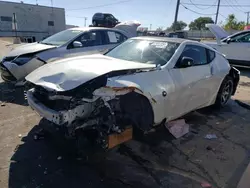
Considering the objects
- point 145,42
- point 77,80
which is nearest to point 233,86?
point 145,42

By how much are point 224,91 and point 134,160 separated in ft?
10.7

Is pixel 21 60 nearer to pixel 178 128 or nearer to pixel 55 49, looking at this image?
pixel 55 49

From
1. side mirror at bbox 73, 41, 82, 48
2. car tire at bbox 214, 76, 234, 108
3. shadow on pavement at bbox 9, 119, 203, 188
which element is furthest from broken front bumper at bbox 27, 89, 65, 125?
car tire at bbox 214, 76, 234, 108

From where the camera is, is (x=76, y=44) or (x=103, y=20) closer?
(x=76, y=44)

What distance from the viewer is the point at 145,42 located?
4.66 m

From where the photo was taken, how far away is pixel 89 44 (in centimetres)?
768

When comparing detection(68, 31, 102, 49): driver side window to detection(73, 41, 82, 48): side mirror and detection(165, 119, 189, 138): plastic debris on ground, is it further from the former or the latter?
detection(165, 119, 189, 138): plastic debris on ground

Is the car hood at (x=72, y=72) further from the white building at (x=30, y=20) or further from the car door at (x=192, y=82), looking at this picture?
the white building at (x=30, y=20)

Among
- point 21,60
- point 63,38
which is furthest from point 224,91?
point 21,60

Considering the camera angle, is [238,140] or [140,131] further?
[238,140]

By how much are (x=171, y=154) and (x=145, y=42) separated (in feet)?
6.92

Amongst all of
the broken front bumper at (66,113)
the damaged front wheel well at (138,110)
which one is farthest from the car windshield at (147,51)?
the broken front bumper at (66,113)

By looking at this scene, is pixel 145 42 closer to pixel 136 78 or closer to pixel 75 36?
pixel 136 78

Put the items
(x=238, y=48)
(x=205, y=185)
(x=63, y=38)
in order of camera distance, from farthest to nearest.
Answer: (x=238, y=48)
(x=63, y=38)
(x=205, y=185)
